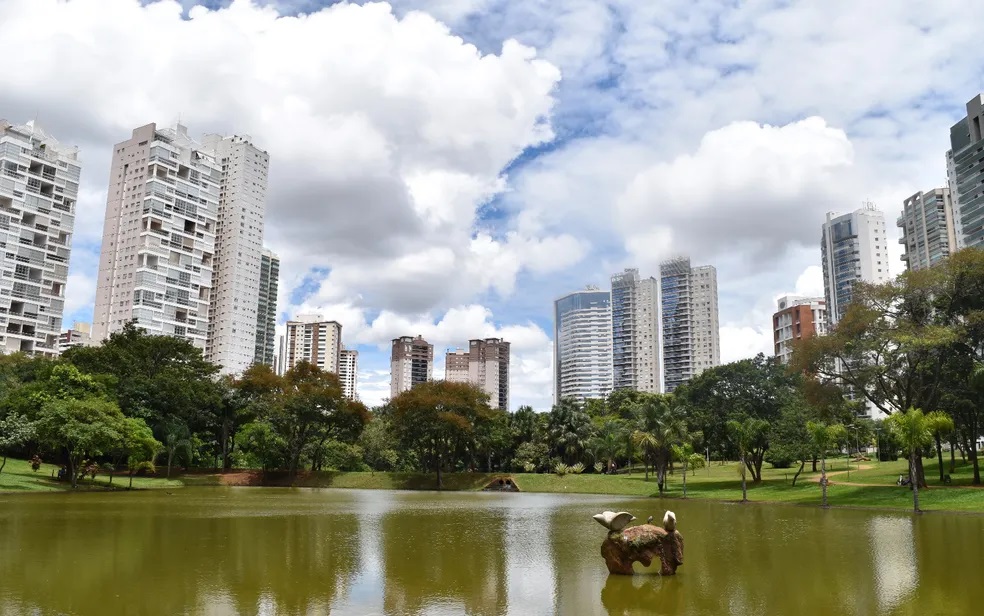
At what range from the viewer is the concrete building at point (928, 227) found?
111 meters

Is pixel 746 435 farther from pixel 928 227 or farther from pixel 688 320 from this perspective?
pixel 688 320

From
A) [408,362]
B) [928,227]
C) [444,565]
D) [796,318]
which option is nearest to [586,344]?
[408,362]

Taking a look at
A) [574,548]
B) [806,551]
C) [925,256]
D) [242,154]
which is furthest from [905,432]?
[242,154]

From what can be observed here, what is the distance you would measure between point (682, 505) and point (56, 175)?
3780 inches

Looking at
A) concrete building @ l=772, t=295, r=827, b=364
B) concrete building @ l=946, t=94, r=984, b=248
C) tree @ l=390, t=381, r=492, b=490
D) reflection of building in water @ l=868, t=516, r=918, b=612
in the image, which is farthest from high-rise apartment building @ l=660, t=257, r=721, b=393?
reflection of building in water @ l=868, t=516, r=918, b=612

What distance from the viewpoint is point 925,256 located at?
114m

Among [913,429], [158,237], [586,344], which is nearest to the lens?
[913,429]

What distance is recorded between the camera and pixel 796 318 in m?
130

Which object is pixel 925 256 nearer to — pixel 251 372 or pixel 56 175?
pixel 251 372

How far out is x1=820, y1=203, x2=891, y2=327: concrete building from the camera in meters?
128

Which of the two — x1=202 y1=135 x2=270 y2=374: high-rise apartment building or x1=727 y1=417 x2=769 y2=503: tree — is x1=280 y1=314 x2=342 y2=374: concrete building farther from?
x1=727 y1=417 x2=769 y2=503: tree

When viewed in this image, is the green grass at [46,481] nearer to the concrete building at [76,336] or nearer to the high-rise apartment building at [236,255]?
the high-rise apartment building at [236,255]

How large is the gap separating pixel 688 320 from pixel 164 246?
10719cm

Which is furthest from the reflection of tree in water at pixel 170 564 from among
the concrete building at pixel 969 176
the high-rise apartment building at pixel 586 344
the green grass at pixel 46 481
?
the high-rise apartment building at pixel 586 344
